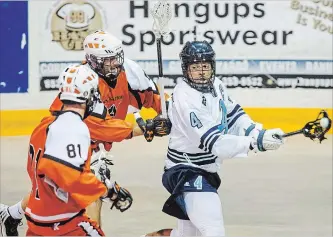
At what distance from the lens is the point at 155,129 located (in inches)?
195

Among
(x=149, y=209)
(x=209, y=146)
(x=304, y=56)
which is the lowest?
(x=149, y=209)

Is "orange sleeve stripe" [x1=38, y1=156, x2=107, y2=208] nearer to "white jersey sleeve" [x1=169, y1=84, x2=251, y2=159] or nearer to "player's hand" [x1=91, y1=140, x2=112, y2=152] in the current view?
"white jersey sleeve" [x1=169, y1=84, x2=251, y2=159]

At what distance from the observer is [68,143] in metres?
3.70

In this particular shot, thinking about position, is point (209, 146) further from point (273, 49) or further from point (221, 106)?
point (273, 49)

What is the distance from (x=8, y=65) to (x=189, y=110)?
4.33 meters

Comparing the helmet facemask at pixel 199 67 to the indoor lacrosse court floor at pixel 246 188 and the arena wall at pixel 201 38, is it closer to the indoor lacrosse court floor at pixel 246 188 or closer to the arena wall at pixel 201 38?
the indoor lacrosse court floor at pixel 246 188

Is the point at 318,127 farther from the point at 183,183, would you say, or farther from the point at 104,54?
the point at 104,54

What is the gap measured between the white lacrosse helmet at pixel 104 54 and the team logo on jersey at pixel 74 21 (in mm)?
3479

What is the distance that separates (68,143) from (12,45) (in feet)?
16.9

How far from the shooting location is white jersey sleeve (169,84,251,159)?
4594 millimetres

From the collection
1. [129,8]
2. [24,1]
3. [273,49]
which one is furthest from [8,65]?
[273,49]

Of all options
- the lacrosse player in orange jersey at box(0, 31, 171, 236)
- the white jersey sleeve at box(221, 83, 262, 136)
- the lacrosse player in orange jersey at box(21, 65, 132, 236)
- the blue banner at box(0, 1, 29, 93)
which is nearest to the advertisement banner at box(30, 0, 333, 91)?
the blue banner at box(0, 1, 29, 93)

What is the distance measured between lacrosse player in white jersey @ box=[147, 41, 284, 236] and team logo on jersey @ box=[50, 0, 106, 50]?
13.1 feet

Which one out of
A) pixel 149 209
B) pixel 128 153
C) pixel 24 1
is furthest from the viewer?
pixel 24 1
